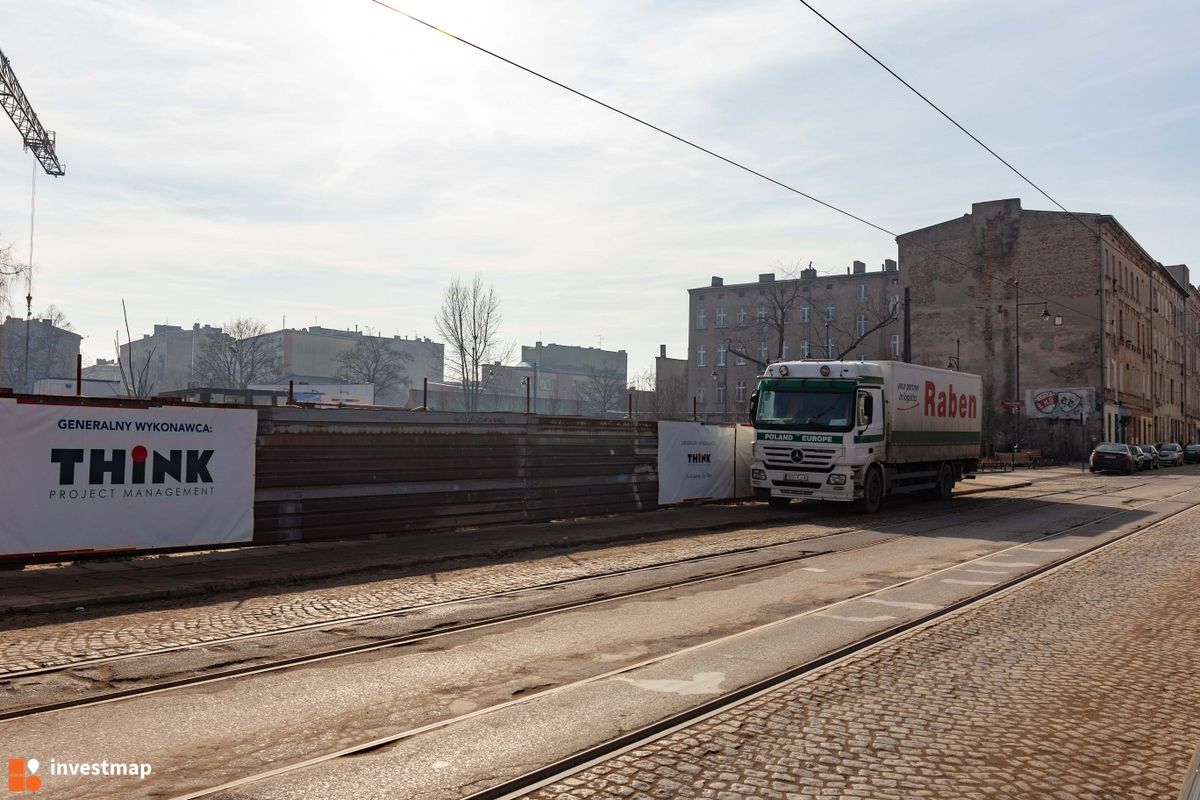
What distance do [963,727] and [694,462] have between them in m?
16.1

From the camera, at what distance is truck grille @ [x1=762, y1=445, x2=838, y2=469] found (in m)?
20.2

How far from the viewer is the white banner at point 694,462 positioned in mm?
20922

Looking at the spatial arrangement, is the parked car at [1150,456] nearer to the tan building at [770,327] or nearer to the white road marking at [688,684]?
the tan building at [770,327]

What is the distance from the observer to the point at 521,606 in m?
9.55

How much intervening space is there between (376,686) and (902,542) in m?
11.2

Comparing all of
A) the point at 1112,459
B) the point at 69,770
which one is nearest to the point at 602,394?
the point at 1112,459

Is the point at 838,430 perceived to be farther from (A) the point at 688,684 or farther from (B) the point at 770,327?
(B) the point at 770,327

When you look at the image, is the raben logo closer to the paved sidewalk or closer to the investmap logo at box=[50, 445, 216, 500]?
the investmap logo at box=[50, 445, 216, 500]

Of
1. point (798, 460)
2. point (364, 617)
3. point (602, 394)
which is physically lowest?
point (364, 617)

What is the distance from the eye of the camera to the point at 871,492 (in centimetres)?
2084

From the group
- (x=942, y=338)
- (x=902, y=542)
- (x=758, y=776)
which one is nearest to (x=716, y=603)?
(x=758, y=776)

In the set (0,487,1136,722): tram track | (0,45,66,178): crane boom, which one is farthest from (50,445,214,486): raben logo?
(0,45,66,178): crane boom

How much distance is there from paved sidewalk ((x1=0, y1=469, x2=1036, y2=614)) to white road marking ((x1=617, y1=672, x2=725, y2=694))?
19.2 ft

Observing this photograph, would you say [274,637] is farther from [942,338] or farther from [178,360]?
[178,360]
